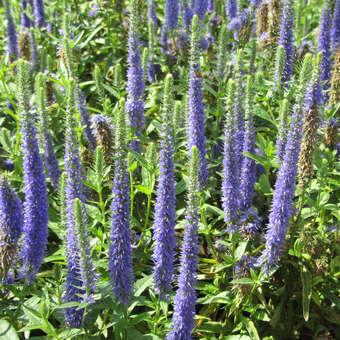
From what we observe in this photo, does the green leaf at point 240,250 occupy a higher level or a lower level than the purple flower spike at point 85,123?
lower

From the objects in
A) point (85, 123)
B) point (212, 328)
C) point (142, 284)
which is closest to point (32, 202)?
point (142, 284)

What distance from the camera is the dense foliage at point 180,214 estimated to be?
11.3 ft

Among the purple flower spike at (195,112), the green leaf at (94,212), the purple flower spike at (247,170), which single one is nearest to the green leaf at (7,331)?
the green leaf at (94,212)

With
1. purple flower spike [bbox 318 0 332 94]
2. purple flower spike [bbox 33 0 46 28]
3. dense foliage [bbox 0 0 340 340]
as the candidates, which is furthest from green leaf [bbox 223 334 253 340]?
purple flower spike [bbox 33 0 46 28]

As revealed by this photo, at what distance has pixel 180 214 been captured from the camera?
4512mm

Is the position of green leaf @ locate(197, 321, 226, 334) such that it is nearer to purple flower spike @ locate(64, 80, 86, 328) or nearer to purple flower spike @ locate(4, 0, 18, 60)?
purple flower spike @ locate(64, 80, 86, 328)

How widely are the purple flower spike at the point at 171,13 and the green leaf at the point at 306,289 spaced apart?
422 centimetres

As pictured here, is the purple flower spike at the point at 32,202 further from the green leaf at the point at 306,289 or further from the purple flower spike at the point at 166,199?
the green leaf at the point at 306,289

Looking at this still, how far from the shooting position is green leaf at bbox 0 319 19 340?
11.7ft

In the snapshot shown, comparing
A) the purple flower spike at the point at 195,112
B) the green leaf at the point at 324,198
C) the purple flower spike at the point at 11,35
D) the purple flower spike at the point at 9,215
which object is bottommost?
the green leaf at the point at 324,198

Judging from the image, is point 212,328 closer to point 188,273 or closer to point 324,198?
point 188,273

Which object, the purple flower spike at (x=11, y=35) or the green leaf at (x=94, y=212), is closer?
the green leaf at (x=94, y=212)

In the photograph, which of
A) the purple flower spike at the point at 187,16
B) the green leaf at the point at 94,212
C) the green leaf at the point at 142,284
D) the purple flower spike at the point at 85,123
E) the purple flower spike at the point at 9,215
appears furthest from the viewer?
the purple flower spike at the point at 187,16

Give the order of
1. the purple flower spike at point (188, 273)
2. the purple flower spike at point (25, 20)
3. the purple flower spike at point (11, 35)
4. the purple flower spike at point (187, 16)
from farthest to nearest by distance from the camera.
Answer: the purple flower spike at point (25, 20), the purple flower spike at point (11, 35), the purple flower spike at point (187, 16), the purple flower spike at point (188, 273)
